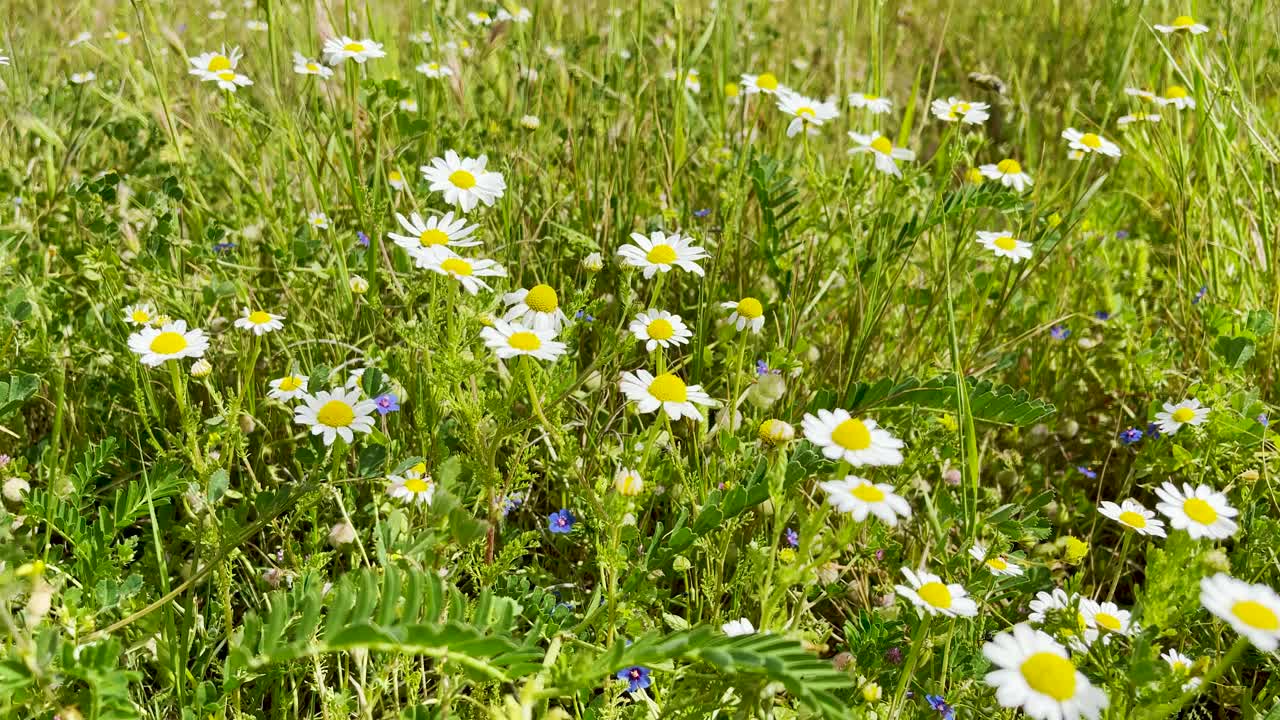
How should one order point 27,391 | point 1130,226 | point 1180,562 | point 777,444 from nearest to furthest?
point 1180,562 → point 777,444 → point 27,391 → point 1130,226

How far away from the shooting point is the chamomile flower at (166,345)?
140cm

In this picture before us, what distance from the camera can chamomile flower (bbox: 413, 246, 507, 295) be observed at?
4.33 feet

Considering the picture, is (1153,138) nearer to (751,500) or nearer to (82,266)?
(751,500)

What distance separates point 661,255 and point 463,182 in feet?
1.16

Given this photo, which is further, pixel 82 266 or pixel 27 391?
pixel 82 266

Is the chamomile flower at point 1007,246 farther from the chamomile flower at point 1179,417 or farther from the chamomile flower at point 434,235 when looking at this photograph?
the chamomile flower at point 434,235

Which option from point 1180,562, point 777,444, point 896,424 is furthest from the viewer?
point 896,424

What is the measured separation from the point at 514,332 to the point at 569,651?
411 mm

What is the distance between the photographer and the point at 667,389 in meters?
Answer: 1.32

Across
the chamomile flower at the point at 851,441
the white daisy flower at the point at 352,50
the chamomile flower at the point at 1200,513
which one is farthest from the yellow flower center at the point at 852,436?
the white daisy flower at the point at 352,50

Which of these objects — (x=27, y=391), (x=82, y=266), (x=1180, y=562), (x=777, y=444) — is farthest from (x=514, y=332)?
(x=82, y=266)

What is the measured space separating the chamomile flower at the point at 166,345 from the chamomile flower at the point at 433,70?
992 millimetres

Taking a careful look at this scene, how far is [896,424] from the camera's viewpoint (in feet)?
5.72

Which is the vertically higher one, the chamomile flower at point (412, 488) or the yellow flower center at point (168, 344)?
the yellow flower center at point (168, 344)
